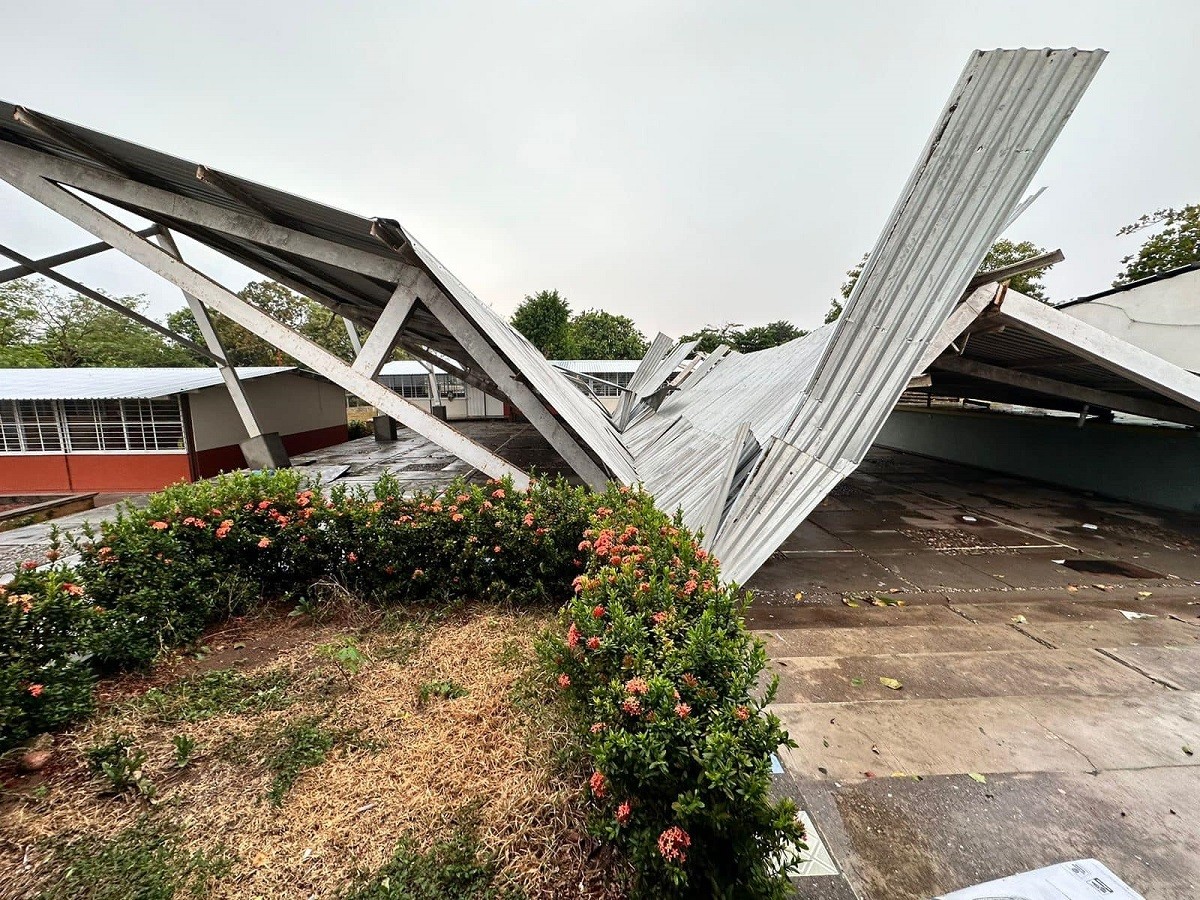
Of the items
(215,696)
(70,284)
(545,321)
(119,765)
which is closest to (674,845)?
(119,765)

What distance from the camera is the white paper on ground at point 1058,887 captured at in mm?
1455

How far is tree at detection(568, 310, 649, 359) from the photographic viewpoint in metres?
37.7

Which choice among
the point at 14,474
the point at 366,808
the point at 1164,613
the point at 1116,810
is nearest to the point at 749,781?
the point at 366,808

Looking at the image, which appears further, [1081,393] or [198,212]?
[1081,393]

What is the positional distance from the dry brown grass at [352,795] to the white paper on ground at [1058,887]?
4.02ft

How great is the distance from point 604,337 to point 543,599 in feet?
121

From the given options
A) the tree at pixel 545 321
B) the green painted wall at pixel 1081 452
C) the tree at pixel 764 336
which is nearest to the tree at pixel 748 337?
the tree at pixel 764 336

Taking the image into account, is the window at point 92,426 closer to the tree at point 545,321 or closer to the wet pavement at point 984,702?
the wet pavement at point 984,702

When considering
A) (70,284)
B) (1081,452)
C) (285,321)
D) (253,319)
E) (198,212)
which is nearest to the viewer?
(198,212)

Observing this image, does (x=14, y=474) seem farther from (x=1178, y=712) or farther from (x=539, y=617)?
(x=1178, y=712)

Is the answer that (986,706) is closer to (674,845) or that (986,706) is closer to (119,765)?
(674,845)

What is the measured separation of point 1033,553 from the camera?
260 inches

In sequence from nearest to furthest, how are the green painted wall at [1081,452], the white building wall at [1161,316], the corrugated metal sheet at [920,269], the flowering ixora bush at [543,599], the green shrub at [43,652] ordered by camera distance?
the flowering ixora bush at [543,599] → the green shrub at [43,652] → the corrugated metal sheet at [920,269] → the green painted wall at [1081,452] → the white building wall at [1161,316]

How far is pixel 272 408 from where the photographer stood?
1425 centimetres
